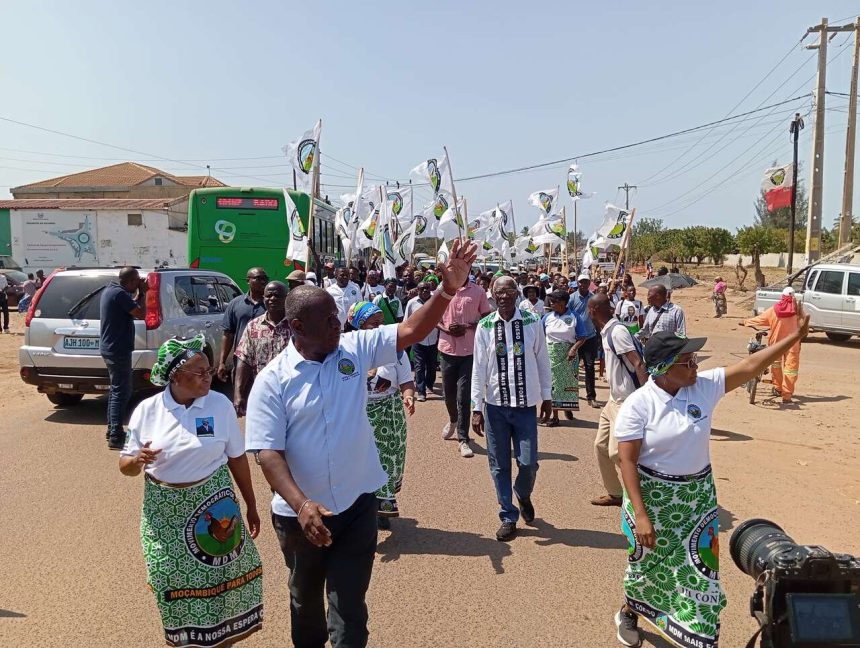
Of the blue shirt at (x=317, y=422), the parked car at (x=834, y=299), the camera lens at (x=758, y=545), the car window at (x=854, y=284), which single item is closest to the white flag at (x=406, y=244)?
the parked car at (x=834, y=299)

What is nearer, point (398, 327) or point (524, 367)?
point (398, 327)

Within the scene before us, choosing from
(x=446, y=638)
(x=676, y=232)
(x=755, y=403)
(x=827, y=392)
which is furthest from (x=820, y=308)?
(x=676, y=232)

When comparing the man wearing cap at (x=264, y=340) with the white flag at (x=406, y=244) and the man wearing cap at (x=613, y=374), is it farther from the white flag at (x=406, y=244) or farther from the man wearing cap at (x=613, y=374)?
the white flag at (x=406, y=244)

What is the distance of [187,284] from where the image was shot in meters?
8.91

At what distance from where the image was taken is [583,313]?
9938 millimetres

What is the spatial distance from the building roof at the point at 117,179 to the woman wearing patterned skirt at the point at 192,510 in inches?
2117

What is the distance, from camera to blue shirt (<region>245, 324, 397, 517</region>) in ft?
8.83

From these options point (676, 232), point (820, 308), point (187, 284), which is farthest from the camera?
point (676, 232)

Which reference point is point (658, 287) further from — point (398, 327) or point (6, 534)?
point (6, 534)

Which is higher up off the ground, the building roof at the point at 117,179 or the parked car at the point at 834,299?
the building roof at the point at 117,179

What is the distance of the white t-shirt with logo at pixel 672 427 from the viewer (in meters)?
3.19

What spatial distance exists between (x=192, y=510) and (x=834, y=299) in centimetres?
1880

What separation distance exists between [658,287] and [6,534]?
6969mm

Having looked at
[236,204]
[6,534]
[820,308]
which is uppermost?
[236,204]
